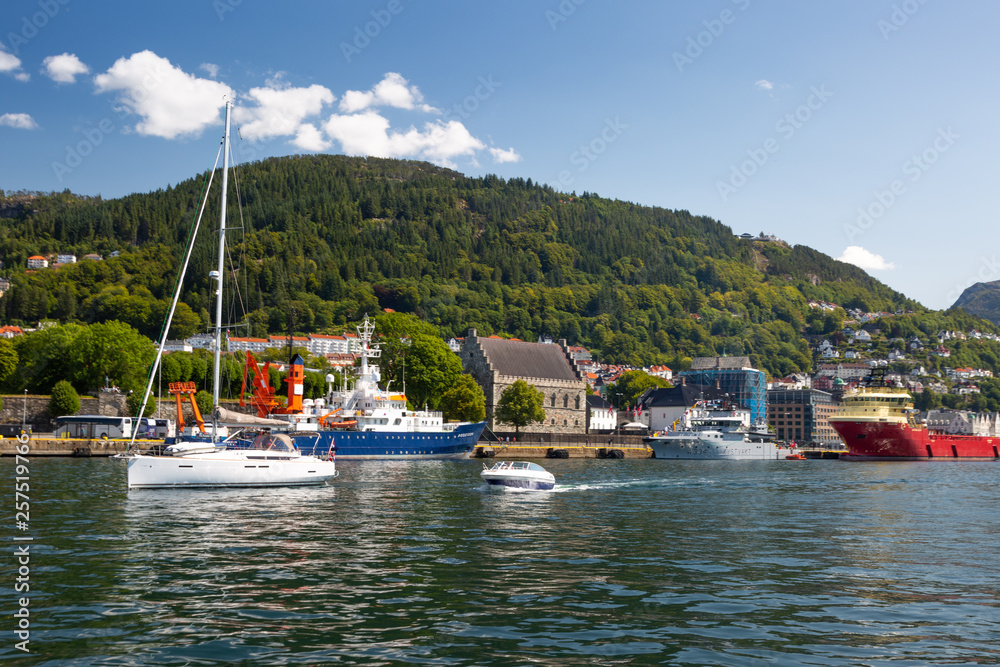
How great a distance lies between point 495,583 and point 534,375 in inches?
3677

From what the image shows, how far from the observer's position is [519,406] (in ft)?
304

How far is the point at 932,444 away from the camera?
92.6 metres

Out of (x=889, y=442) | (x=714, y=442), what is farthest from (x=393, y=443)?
(x=889, y=442)

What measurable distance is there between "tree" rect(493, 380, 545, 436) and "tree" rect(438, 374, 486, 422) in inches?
268

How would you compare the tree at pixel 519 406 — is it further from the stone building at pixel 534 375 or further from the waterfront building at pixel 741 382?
the waterfront building at pixel 741 382

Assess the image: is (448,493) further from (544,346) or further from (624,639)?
(544,346)

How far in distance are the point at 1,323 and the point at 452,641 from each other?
541 feet

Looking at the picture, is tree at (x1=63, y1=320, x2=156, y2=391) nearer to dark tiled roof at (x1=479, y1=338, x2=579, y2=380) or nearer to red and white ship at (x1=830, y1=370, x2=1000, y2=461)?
dark tiled roof at (x1=479, y1=338, x2=579, y2=380)

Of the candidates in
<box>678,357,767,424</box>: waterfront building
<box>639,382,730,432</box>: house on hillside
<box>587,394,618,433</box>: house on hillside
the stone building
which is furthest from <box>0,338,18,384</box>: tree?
<box>678,357,767,424</box>: waterfront building

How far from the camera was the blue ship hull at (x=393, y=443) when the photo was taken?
57.8 m

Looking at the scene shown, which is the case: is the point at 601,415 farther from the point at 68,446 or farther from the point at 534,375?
the point at 68,446

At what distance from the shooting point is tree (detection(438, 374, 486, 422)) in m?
83.2

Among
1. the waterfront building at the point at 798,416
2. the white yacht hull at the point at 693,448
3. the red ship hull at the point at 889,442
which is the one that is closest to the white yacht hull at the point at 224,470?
the white yacht hull at the point at 693,448

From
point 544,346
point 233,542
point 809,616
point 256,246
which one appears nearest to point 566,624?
point 809,616
